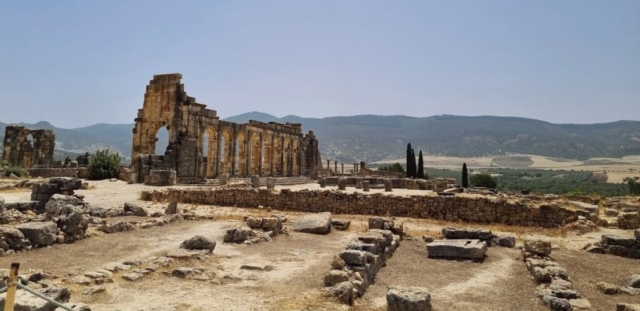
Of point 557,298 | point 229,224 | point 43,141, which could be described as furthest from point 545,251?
point 43,141

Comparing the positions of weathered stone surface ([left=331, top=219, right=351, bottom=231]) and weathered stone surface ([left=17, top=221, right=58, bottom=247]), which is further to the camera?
weathered stone surface ([left=331, top=219, right=351, bottom=231])

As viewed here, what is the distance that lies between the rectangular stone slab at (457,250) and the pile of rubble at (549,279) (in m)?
1.06

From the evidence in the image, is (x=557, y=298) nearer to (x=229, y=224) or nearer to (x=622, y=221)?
(x=229, y=224)

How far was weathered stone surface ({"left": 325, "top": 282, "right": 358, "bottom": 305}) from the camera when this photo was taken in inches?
267

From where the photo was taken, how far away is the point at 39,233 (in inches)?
386

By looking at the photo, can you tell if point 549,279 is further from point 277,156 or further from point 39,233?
point 277,156

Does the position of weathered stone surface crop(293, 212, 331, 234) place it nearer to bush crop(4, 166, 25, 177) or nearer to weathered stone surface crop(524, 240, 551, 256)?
weathered stone surface crop(524, 240, 551, 256)

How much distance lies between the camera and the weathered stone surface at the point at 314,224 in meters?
13.1

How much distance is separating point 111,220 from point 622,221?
18.5 meters

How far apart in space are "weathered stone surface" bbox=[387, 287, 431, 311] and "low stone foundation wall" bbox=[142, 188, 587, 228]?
11807mm

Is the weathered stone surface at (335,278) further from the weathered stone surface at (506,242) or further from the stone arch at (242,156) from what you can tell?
the stone arch at (242,156)

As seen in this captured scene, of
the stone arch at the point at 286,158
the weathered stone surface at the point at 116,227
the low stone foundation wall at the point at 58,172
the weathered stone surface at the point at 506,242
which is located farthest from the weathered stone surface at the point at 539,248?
the stone arch at the point at 286,158

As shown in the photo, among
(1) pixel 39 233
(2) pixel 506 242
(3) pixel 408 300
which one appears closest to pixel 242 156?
(1) pixel 39 233

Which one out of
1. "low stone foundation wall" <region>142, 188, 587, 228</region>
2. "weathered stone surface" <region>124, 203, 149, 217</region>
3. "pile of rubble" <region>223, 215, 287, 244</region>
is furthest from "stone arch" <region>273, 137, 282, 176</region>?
"pile of rubble" <region>223, 215, 287, 244</region>
